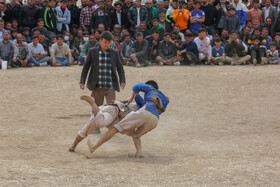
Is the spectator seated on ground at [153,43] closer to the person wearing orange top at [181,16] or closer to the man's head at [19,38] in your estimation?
the person wearing orange top at [181,16]

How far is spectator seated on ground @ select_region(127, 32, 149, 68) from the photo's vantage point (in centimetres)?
1509

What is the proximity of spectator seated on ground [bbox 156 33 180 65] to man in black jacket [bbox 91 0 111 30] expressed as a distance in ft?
5.86

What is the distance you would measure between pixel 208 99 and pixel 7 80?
192 inches

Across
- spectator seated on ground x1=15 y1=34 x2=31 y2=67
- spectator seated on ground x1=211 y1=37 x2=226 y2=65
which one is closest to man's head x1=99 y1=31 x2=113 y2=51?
spectator seated on ground x1=15 y1=34 x2=31 y2=67

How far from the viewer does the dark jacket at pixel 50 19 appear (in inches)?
623

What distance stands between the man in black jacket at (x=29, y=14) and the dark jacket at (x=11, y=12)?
24cm

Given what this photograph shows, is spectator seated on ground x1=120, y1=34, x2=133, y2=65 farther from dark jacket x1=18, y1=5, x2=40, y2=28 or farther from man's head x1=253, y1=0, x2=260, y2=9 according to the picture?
man's head x1=253, y1=0, x2=260, y2=9

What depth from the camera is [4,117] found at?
9.51m

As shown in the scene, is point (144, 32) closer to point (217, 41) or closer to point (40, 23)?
point (217, 41)

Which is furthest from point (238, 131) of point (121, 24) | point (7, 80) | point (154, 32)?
point (121, 24)

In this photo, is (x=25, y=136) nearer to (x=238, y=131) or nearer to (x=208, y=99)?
(x=238, y=131)

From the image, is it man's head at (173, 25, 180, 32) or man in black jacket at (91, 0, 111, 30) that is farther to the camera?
man's head at (173, 25, 180, 32)

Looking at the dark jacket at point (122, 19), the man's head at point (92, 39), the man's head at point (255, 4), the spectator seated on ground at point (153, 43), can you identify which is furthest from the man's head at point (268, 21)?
the man's head at point (92, 39)

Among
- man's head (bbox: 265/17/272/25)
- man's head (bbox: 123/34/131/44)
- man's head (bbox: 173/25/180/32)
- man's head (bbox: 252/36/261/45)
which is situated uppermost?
man's head (bbox: 265/17/272/25)
